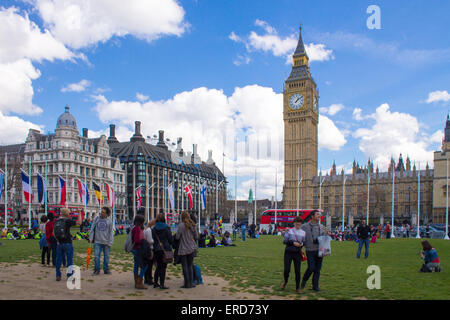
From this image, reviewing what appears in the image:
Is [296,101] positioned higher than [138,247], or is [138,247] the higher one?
[296,101]

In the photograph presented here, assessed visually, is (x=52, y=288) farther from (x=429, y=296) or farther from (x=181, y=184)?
(x=181, y=184)

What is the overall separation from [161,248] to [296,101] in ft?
348

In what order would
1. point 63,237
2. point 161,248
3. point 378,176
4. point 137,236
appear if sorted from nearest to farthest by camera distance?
1. point 137,236
2. point 161,248
3. point 63,237
4. point 378,176

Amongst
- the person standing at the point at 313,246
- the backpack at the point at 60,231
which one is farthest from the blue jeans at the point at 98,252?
the person standing at the point at 313,246

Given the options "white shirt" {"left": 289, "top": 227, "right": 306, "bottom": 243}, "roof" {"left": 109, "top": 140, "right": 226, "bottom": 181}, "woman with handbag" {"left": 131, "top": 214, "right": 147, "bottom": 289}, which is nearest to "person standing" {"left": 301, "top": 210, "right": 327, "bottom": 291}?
"white shirt" {"left": 289, "top": 227, "right": 306, "bottom": 243}

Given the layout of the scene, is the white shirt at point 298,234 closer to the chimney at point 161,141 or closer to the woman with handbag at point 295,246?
the woman with handbag at point 295,246

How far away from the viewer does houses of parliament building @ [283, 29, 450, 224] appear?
10162cm

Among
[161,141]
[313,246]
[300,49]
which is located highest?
[300,49]

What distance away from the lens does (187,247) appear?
1108cm

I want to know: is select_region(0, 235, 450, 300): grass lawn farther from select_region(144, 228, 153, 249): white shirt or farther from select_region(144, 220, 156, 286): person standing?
select_region(144, 228, 153, 249): white shirt

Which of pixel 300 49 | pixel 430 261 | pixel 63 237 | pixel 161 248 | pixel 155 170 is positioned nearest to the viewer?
pixel 161 248

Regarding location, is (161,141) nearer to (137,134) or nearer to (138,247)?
(137,134)

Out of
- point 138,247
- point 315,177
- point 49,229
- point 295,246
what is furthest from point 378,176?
point 138,247
